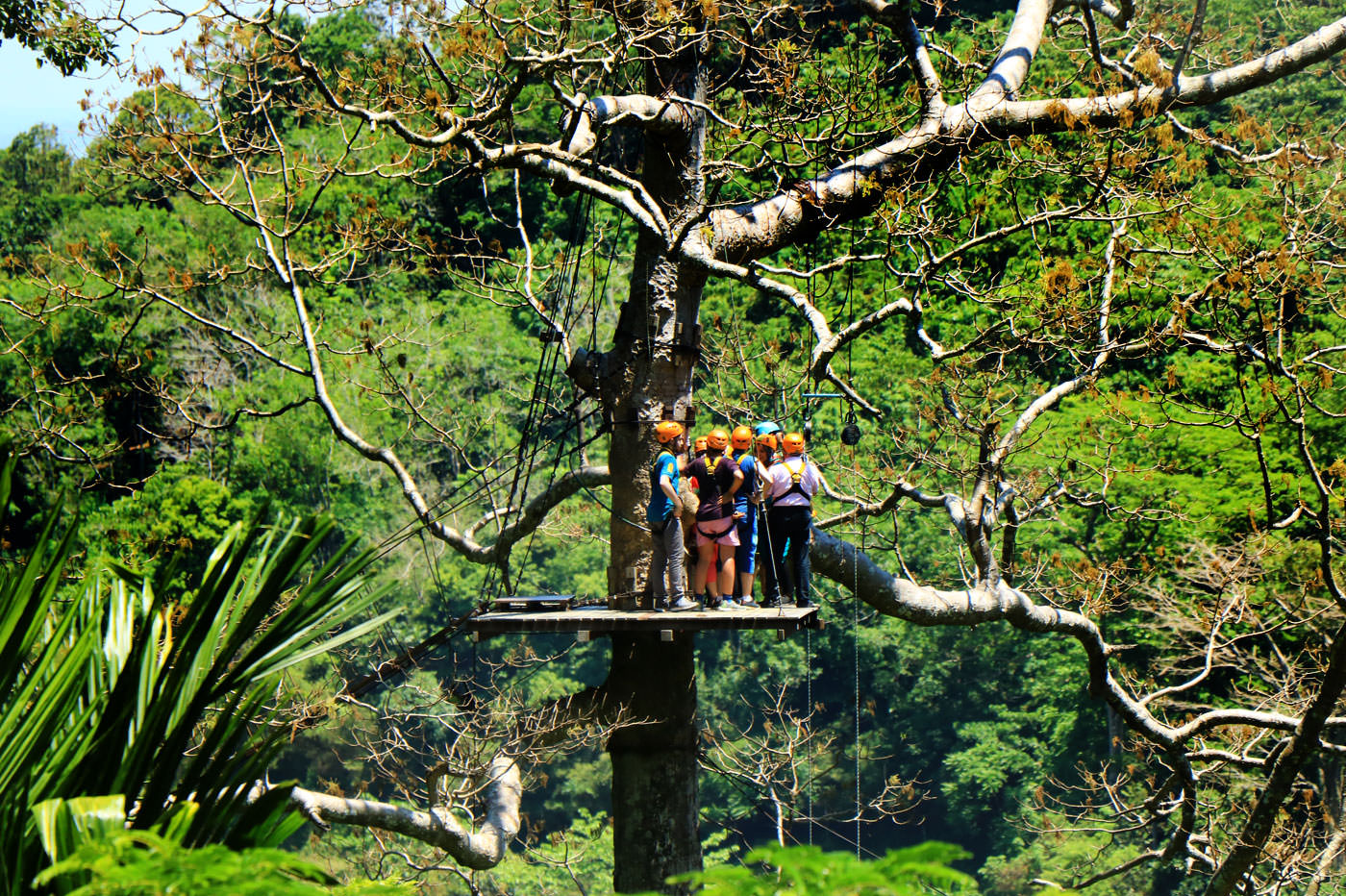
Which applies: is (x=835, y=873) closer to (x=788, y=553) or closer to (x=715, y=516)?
(x=715, y=516)

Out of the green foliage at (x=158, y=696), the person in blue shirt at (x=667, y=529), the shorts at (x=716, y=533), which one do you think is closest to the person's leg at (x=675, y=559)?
the person in blue shirt at (x=667, y=529)

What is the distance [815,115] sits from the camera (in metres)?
10.4

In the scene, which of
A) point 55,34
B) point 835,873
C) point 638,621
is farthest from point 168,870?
point 55,34

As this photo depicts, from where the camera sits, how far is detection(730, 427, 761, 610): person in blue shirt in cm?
814

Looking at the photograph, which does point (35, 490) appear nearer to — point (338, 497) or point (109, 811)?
point (338, 497)

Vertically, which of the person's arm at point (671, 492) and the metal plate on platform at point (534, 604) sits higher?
the person's arm at point (671, 492)

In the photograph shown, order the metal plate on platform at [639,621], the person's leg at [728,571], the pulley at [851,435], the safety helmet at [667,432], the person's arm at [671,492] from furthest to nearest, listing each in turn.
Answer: the pulley at [851,435] < the person's leg at [728,571] < the safety helmet at [667,432] < the person's arm at [671,492] < the metal plate on platform at [639,621]

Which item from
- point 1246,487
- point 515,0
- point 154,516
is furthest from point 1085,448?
point 154,516

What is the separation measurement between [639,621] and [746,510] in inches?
43.4

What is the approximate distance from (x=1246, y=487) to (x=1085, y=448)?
121 inches

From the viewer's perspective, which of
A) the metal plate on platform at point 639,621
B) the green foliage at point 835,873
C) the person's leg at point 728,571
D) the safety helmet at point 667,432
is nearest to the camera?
the green foliage at point 835,873

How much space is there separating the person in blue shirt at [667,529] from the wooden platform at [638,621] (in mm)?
273

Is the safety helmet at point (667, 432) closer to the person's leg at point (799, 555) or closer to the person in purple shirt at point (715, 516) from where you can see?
the person in purple shirt at point (715, 516)

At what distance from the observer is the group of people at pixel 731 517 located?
316 inches
